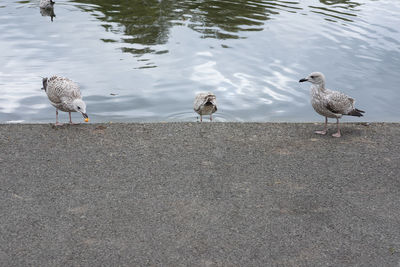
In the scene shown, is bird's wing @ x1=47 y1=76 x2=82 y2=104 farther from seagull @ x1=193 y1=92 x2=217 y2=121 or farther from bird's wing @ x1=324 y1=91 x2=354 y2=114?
bird's wing @ x1=324 y1=91 x2=354 y2=114

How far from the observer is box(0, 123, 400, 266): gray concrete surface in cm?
520

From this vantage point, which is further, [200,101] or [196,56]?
[196,56]

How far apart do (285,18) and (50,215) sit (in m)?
14.2

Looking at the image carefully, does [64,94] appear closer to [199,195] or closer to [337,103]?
[199,195]

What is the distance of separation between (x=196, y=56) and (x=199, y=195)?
27.8 feet

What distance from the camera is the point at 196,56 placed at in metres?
14.1

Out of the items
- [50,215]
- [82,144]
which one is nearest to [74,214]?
[50,215]

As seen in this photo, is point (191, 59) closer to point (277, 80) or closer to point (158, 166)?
point (277, 80)

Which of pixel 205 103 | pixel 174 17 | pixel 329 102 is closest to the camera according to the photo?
pixel 329 102

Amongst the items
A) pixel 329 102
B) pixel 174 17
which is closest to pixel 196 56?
pixel 174 17

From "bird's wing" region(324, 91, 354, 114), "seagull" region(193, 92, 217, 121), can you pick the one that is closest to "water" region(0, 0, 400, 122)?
"seagull" region(193, 92, 217, 121)

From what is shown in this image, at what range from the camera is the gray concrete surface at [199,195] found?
5.20 m

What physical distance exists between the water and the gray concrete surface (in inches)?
116

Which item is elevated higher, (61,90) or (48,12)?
(48,12)
